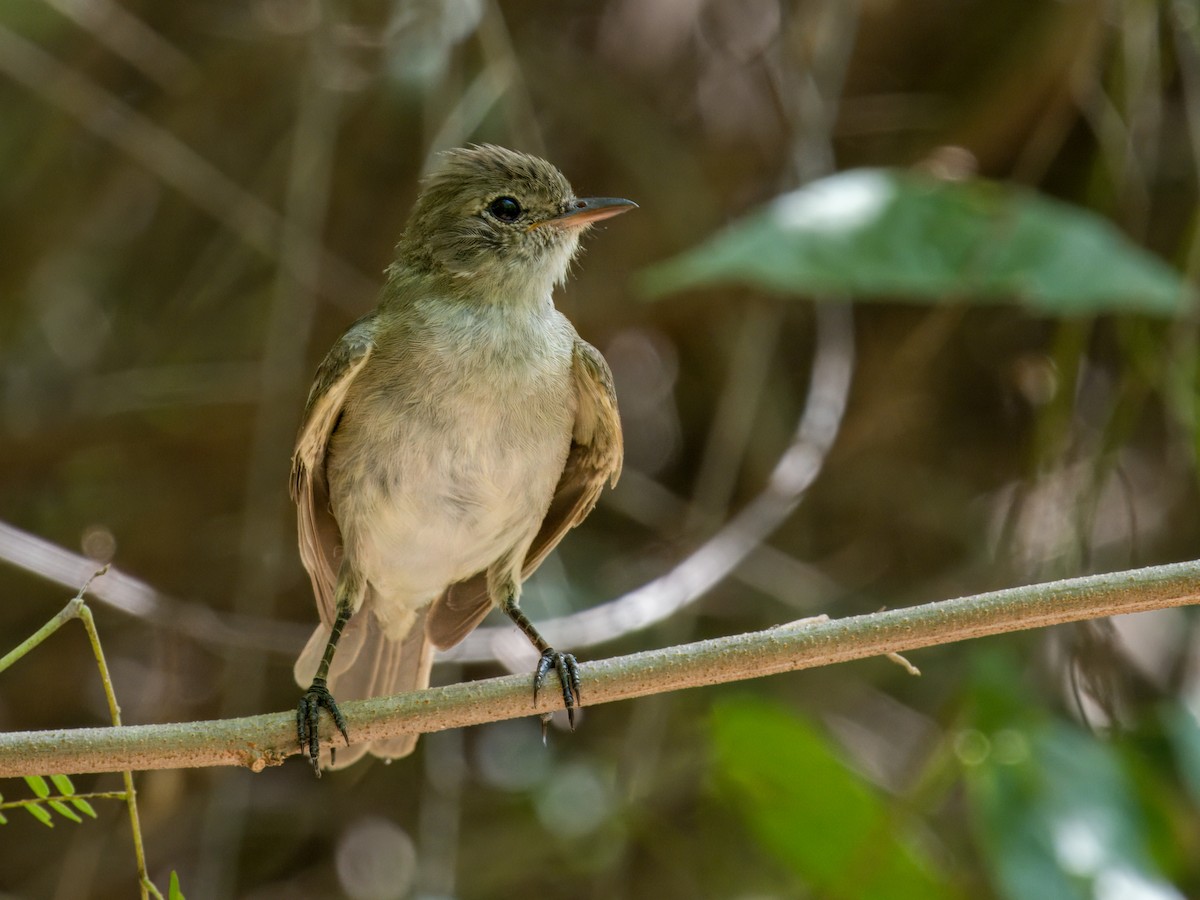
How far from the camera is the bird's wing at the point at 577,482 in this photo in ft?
12.6

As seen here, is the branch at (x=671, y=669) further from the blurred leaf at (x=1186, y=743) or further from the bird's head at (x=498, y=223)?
the blurred leaf at (x=1186, y=743)

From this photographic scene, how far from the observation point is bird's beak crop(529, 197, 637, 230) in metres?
3.84

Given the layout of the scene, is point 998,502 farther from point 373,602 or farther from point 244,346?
point 244,346

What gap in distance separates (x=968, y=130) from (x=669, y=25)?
4.07 ft

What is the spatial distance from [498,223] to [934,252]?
1165mm

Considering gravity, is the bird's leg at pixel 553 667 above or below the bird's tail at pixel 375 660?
above

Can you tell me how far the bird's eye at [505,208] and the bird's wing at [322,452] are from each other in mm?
433

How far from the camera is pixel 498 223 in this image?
13.0 feet

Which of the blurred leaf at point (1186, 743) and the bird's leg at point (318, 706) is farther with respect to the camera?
the blurred leaf at point (1186, 743)

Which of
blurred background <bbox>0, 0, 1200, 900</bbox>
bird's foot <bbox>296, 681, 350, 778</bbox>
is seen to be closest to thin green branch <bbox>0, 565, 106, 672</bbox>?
bird's foot <bbox>296, 681, 350, 778</bbox>

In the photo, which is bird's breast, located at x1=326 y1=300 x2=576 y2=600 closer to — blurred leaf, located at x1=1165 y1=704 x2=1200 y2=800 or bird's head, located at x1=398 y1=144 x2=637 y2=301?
bird's head, located at x1=398 y1=144 x2=637 y2=301

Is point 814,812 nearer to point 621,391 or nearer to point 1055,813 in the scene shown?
point 1055,813

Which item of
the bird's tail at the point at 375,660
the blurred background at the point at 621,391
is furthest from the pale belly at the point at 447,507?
the blurred background at the point at 621,391

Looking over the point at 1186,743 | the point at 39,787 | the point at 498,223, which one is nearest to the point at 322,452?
the point at 498,223
